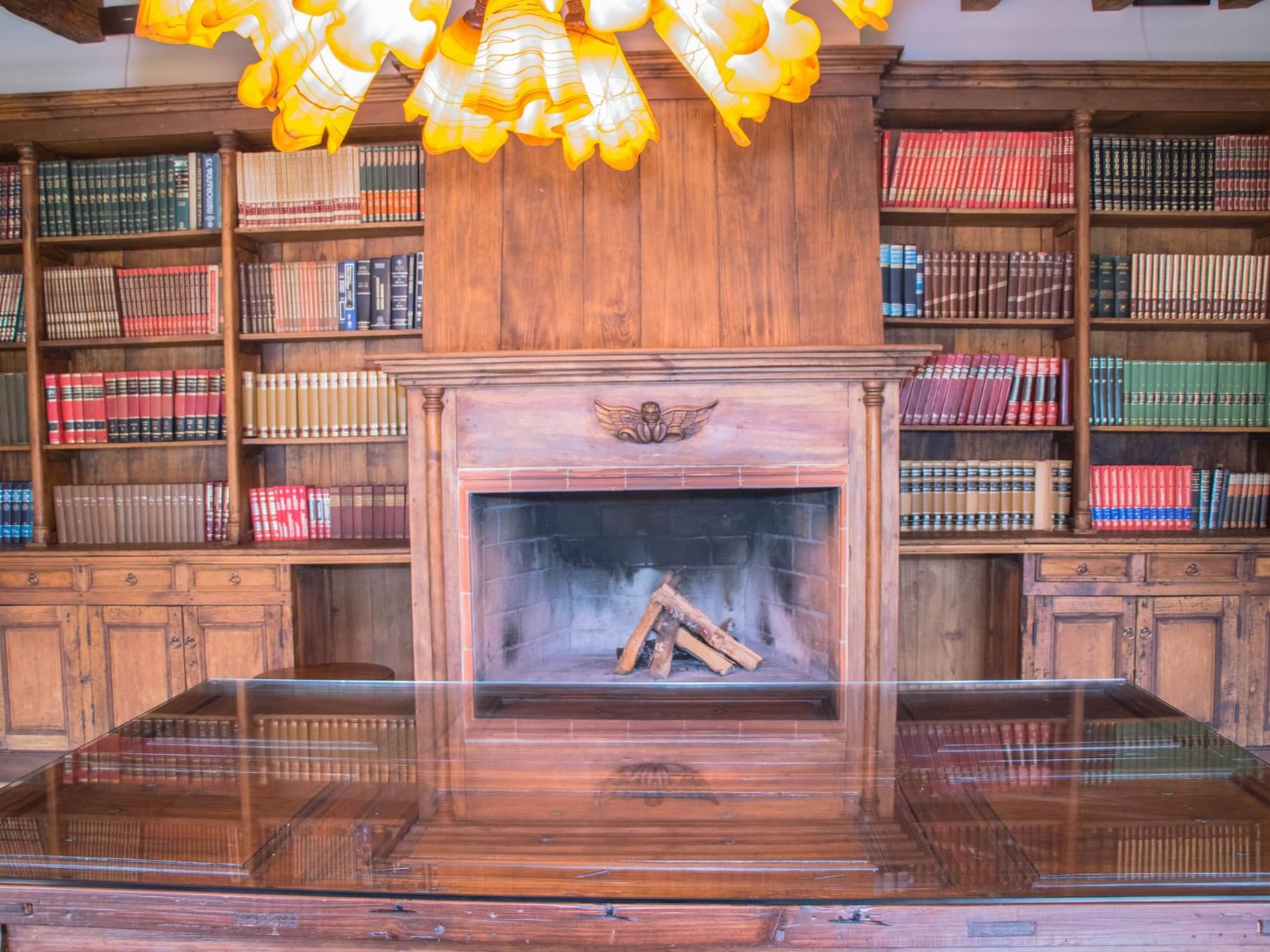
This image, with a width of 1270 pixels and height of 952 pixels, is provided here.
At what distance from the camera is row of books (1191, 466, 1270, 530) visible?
357 centimetres

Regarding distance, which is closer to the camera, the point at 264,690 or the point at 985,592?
the point at 264,690

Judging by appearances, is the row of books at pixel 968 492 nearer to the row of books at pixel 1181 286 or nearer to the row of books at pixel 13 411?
the row of books at pixel 1181 286

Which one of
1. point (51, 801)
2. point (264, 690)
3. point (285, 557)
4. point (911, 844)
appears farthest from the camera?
point (285, 557)

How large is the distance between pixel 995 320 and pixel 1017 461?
52cm

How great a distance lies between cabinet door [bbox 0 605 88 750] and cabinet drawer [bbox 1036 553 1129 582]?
3.47 meters

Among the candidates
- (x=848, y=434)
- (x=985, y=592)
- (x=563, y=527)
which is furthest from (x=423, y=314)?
(x=985, y=592)

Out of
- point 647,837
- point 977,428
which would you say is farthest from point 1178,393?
point 647,837

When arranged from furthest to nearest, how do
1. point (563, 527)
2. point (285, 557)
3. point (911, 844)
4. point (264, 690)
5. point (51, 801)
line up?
point (563, 527), point (285, 557), point (264, 690), point (51, 801), point (911, 844)

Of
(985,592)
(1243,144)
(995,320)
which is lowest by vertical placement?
(985,592)

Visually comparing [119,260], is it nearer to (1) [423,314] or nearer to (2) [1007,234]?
(1) [423,314]

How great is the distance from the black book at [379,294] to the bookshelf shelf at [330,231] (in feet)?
0.43

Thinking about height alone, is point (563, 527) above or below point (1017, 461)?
below

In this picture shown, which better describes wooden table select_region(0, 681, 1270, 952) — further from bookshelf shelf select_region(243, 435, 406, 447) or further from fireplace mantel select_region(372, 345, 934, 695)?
bookshelf shelf select_region(243, 435, 406, 447)

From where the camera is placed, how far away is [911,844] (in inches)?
47.9
